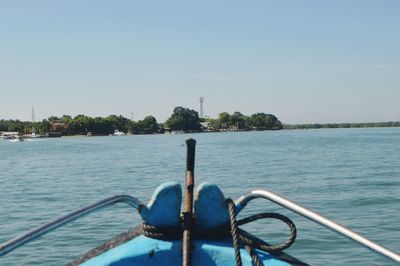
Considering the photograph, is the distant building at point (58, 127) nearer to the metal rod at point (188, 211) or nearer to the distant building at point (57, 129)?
the distant building at point (57, 129)

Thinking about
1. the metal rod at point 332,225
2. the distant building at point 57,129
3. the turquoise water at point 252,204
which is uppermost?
the distant building at point 57,129

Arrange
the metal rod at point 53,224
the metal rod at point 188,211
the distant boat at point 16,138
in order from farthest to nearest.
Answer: the distant boat at point 16,138
the metal rod at point 188,211
the metal rod at point 53,224

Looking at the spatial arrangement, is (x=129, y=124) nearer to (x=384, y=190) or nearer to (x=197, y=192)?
(x=384, y=190)

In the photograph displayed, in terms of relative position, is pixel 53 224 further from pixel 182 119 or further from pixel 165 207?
pixel 182 119

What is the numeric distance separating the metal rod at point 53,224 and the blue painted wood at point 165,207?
0.11 meters

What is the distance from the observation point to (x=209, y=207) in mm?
3527

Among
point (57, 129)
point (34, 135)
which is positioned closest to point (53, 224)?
point (34, 135)

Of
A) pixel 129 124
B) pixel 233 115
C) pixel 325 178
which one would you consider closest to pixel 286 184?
pixel 325 178

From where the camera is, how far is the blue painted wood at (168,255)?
135 inches

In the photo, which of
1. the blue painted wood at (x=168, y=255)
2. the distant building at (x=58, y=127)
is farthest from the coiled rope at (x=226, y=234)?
the distant building at (x=58, y=127)

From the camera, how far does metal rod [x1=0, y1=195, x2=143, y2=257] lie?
3047mm

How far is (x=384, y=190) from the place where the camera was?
18.0 metres

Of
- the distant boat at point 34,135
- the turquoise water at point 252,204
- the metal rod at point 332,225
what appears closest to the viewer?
the metal rod at point 332,225

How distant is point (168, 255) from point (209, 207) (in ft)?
1.40
